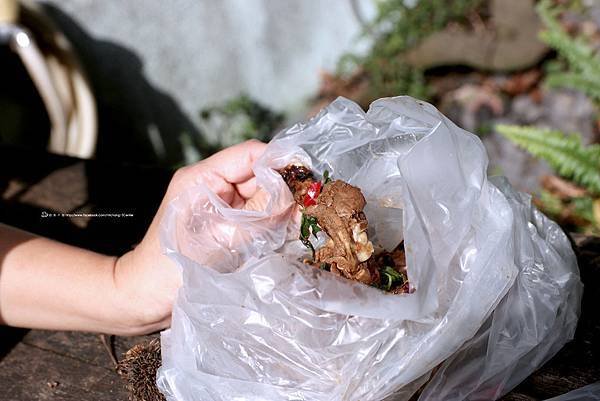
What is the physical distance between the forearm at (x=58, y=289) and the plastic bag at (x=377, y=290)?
0.29 metres

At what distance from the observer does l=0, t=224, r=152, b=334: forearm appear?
5.73ft

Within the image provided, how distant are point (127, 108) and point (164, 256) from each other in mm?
3248

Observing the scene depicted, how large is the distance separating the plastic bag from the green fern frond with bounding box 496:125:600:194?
5.57ft

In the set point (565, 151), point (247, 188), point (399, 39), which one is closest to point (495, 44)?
point (399, 39)

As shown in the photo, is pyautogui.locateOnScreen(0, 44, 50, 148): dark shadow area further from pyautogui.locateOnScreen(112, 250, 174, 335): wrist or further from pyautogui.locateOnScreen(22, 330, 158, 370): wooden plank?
pyautogui.locateOnScreen(112, 250, 174, 335): wrist

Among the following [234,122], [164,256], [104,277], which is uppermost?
[164,256]

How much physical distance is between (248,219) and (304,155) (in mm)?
218

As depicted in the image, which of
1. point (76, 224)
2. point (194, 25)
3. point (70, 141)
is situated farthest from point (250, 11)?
point (76, 224)

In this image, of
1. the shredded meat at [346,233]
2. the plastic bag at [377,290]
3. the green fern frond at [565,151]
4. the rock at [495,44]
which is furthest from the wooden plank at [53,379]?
the rock at [495,44]

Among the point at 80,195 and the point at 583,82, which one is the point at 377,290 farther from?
the point at 583,82

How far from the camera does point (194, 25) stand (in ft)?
15.0

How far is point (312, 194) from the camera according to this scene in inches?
61.1

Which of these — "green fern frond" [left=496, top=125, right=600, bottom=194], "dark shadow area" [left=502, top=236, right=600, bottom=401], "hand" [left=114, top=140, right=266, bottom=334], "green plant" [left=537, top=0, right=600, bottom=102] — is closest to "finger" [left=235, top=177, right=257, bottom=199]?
"hand" [left=114, top=140, right=266, bottom=334]

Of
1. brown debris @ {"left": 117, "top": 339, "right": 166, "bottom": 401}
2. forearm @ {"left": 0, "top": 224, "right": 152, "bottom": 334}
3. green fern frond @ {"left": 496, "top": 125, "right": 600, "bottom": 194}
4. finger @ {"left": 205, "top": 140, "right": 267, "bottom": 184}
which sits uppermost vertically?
finger @ {"left": 205, "top": 140, "right": 267, "bottom": 184}
